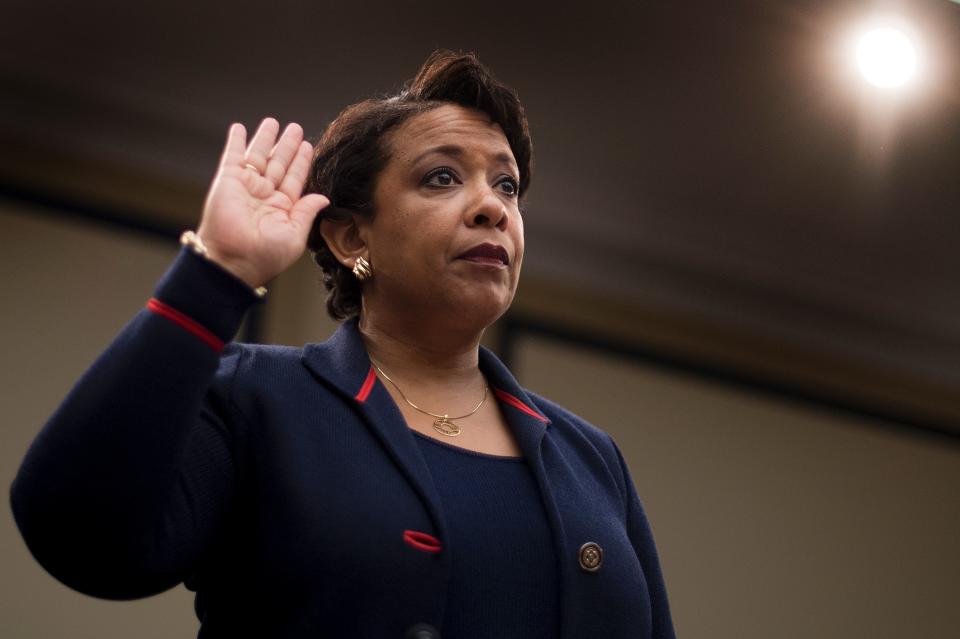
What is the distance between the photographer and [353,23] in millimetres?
3326

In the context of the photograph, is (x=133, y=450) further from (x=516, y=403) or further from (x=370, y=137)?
(x=370, y=137)

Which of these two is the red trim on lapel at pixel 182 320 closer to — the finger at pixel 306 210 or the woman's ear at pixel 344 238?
the finger at pixel 306 210

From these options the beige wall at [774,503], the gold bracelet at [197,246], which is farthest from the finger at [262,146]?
the beige wall at [774,503]

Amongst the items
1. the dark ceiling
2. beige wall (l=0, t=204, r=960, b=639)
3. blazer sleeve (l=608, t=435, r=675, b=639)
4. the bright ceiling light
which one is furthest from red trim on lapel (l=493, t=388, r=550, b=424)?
beige wall (l=0, t=204, r=960, b=639)

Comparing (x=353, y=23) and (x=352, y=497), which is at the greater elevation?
(x=353, y=23)

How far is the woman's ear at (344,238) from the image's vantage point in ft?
5.42

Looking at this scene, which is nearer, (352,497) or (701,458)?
(352,497)

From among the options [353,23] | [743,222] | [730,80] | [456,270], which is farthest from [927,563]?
[456,270]

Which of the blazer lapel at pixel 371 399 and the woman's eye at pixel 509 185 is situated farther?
the woman's eye at pixel 509 185

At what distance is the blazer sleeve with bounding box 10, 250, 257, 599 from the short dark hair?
0.49 m

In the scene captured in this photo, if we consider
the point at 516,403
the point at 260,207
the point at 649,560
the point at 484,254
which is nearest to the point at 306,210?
the point at 260,207

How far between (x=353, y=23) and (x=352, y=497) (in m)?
2.30

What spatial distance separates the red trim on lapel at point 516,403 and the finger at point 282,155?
41 centimetres

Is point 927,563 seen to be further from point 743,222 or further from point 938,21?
point 938,21
